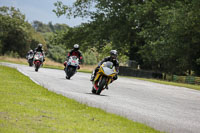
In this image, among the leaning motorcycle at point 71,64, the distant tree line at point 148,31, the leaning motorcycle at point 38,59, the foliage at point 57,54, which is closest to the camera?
the leaning motorcycle at point 71,64

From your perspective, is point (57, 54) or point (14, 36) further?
point (57, 54)

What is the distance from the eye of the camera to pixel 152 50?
4362cm

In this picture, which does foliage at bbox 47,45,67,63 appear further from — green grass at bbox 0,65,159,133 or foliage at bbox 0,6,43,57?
green grass at bbox 0,65,159,133

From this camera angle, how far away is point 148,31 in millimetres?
44469

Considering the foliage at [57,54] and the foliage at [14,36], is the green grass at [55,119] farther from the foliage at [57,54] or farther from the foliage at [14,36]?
the foliage at [57,54]

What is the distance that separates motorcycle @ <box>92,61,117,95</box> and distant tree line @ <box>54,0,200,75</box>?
1007 inches

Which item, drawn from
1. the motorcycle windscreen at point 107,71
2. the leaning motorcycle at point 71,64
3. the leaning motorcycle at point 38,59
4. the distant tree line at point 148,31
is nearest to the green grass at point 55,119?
the motorcycle windscreen at point 107,71

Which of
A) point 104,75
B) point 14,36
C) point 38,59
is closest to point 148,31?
point 38,59

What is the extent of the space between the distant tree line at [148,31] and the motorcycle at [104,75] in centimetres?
2558

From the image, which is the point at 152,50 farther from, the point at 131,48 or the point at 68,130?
the point at 68,130

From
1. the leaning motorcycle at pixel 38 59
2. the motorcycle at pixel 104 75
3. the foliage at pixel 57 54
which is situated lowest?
the motorcycle at pixel 104 75

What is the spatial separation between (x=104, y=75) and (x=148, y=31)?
30.7 meters

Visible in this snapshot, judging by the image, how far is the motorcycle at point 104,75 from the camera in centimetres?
1417

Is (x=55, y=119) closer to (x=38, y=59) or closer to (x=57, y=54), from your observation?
(x=38, y=59)
